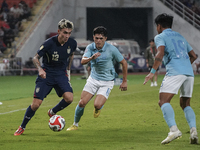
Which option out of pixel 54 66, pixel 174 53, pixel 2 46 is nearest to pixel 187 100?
pixel 174 53

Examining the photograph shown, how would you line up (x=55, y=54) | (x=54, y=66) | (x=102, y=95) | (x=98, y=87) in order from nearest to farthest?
1. (x=55, y=54)
2. (x=54, y=66)
3. (x=102, y=95)
4. (x=98, y=87)

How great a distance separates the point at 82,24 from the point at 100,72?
30.1 m

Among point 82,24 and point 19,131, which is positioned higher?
point 19,131

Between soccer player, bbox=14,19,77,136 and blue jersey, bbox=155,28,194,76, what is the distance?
6.86 ft

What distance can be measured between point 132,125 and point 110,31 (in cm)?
3408

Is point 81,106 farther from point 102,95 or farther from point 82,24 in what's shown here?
point 82,24

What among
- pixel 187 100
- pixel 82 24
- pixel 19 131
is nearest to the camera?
pixel 187 100

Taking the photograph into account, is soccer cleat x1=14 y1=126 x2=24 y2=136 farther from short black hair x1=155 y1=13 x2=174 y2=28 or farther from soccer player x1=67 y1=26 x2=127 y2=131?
short black hair x1=155 y1=13 x2=174 y2=28

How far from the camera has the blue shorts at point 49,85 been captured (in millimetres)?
8070

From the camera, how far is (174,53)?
666 cm

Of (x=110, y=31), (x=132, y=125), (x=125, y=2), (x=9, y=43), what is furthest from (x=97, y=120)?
(x=110, y=31)

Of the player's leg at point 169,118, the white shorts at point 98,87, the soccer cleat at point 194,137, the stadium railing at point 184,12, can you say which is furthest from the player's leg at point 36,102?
the stadium railing at point 184,12

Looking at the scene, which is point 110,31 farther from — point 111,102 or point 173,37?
point 173,37

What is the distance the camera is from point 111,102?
1391cm
